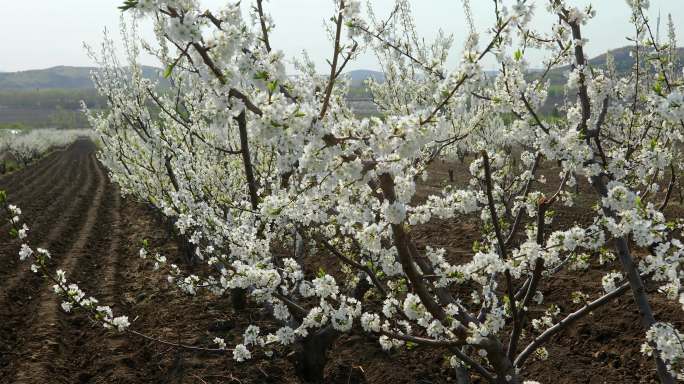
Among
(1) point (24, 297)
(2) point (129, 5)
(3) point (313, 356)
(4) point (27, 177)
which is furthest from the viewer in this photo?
(4) point (27, 177)

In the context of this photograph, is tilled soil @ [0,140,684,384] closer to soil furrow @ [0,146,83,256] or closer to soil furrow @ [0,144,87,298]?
soil furrow @ [0,144,87,298]

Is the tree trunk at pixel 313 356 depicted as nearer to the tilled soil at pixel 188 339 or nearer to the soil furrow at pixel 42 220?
the tilled soil at pixel 188 339

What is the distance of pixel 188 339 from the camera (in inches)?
286

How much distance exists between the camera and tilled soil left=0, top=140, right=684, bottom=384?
19.2 ft

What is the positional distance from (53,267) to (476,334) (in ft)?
37.5

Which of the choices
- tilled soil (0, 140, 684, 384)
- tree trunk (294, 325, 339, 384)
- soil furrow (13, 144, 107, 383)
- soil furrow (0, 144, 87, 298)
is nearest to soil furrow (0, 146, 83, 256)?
soil furrow (0, 144, 87, 298)

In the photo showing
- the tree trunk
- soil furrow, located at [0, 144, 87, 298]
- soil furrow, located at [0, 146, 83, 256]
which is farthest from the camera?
soil furrow, located at [0, 146, 83, 256]

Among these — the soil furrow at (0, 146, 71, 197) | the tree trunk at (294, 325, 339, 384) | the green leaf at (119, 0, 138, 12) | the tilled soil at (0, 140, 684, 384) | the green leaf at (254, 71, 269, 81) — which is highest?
the green leaf at (119, 0, 138, 12)

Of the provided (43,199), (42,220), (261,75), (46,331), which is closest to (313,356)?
(261,75)

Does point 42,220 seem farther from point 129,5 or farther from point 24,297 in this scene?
point 129,5

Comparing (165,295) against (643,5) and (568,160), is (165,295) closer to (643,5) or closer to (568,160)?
(568,160)

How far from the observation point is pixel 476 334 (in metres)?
3.35

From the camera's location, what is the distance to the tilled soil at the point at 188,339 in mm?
5852

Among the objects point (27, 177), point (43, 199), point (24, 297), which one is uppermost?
point (27, 177)
